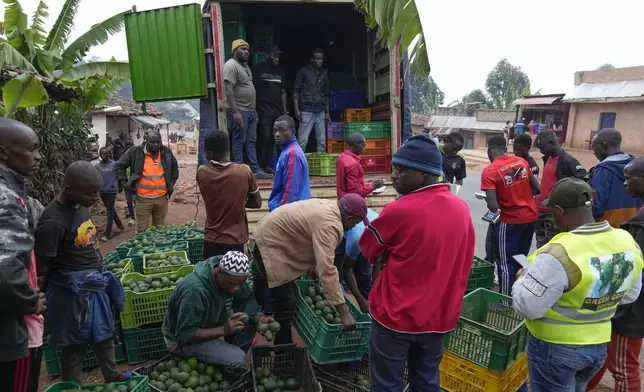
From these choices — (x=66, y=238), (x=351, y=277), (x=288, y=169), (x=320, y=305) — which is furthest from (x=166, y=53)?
(x=320, y=305)

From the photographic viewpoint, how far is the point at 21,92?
18.4ft

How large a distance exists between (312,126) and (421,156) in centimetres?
516

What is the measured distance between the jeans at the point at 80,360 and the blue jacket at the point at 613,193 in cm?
501

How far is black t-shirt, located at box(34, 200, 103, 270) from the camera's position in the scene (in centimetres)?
291

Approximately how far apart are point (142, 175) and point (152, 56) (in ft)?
6.39

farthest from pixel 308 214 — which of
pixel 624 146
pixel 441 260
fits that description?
pixel 624 146

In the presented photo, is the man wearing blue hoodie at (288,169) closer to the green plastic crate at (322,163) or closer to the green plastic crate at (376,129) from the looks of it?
the green plastic crate at (322,163)

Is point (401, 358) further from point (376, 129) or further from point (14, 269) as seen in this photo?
point (376, 129)

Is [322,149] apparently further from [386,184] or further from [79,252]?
[79,252]

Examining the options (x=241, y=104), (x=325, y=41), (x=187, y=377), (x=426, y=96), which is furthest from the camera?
(x=426, y=96)

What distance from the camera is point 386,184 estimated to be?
661 cm

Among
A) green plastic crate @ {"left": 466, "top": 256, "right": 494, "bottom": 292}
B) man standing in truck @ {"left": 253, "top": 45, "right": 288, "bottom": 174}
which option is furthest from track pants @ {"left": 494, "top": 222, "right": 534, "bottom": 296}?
man standing in truck @ {"left": 253, "top": 45, "right": 288, "bottom": 174}

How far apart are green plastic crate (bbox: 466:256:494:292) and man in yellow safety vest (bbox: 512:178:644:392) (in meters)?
2.41

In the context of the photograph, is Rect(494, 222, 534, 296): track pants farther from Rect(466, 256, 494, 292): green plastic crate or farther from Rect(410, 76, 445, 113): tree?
Rect(410, 76, 445, 113): tree
